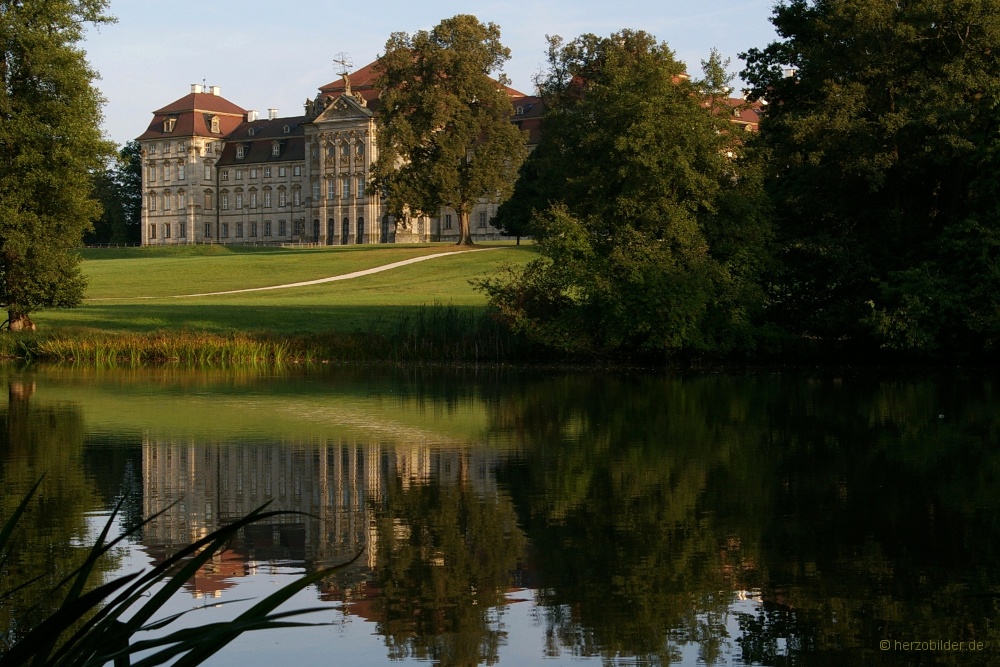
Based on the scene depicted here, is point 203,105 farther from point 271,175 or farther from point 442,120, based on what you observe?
point 442,120

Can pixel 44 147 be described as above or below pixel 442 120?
below

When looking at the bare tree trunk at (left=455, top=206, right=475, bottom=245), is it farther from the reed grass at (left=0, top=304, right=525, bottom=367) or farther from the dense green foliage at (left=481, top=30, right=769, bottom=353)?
the dense green foliage at (left=481, top=30, right=769, bottom=353)

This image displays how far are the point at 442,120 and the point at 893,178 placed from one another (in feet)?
130

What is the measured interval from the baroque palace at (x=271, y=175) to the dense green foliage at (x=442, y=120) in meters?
33.7

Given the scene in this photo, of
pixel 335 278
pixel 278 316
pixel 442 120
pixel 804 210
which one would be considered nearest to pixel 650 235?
pixel 804 210

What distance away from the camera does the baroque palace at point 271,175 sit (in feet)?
347

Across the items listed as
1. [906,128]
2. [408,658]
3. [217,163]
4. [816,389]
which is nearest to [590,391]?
[816,389]

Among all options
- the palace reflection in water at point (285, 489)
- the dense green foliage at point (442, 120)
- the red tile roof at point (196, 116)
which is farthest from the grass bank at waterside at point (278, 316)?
the red tile roof at point (196, 116)

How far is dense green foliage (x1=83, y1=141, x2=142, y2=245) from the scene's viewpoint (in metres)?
108

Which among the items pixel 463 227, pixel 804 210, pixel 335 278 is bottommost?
pixel 335 278

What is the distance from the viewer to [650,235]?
27.9 metres

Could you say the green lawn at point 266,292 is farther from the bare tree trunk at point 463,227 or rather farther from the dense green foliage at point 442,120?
the dense green foliage at point 442,120

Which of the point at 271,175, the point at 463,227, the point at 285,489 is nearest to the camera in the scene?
the point at 285,489

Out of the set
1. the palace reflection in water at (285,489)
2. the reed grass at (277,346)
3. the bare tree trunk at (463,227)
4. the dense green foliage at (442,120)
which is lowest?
the reed grass at (277,346)
